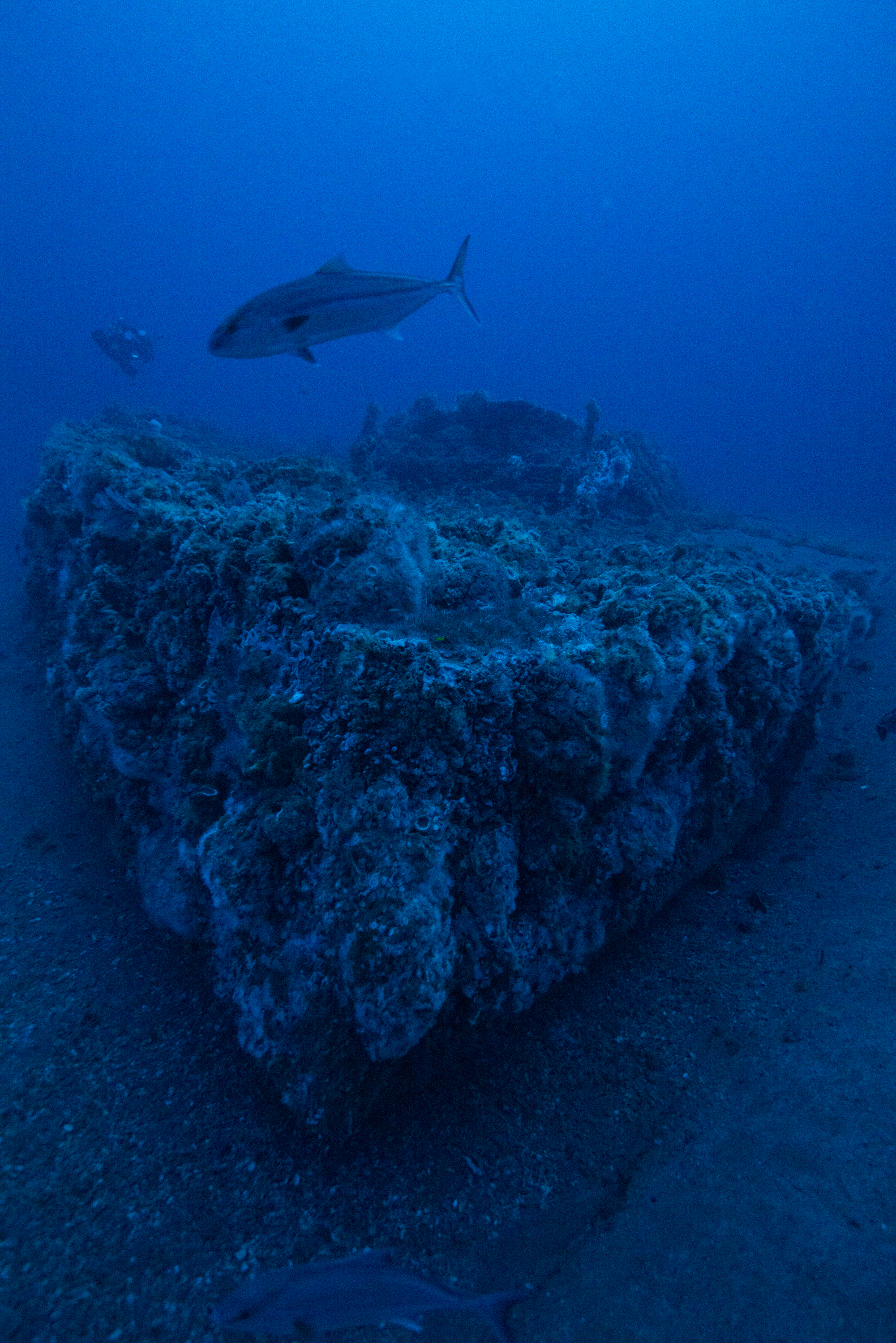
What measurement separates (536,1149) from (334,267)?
6.61m

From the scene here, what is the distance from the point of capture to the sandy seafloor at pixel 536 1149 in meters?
2.77

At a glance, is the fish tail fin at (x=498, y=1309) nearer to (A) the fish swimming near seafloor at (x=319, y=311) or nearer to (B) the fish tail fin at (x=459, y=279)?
(A) the fish swimming near seafloor at (x=319, y=311)

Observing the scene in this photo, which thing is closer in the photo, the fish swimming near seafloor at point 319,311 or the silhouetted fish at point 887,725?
the fish swimming near seafloor at point 319,311

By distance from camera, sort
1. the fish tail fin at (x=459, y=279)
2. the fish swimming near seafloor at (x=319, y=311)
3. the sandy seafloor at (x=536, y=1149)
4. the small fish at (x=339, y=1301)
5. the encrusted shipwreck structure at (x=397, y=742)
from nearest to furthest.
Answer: the small fish at (x=339, y=1301) < the sandy seafloor at (x=536, y=1149) < the encrusted shipwreck structure at (x=397, y=742) < the fish swimming near seafloor at (x=319, y=311) < the fish tail fin at (x=459, y=279)

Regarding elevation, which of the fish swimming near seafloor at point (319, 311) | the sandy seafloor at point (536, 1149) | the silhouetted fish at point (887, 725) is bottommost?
the sandy seafloor at point (536, 1149)

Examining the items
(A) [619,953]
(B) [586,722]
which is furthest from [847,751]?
(B) [586,722]

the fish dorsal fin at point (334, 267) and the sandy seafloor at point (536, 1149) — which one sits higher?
the fish dorsal fin at point (334, 267)

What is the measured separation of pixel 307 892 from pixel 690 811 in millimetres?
3516

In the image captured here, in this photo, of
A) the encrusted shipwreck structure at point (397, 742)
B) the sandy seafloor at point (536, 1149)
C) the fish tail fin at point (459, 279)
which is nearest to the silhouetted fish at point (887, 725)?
the encrusted shipwreck structure at point (397, 742)

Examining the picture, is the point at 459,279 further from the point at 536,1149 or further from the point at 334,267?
the point at 536,1149

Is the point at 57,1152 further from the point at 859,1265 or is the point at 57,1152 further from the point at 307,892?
the point at 859,1265

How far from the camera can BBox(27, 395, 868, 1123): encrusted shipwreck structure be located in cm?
335

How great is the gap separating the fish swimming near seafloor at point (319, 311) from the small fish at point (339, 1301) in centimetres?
547

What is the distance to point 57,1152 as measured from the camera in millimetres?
3391
